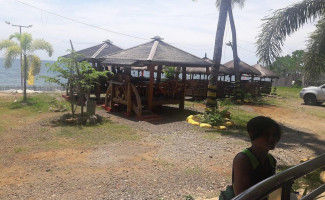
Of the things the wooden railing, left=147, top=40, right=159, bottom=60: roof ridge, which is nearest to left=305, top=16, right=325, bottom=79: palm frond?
left=147, top=40, right=159, bottom=60: roof ridge

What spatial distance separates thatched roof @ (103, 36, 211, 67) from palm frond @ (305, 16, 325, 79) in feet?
13.5

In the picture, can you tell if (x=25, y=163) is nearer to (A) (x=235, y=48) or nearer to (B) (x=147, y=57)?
(B) (x=147, y=57)

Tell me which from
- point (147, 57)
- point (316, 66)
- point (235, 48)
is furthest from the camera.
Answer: point (235, 48)

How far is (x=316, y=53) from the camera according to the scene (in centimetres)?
948

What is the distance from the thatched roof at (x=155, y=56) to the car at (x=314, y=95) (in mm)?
9695

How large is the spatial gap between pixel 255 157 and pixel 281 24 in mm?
7990

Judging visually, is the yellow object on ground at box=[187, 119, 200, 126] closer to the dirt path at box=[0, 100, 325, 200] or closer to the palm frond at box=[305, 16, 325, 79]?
the dirt path at box=[0, 100, 325, 200]

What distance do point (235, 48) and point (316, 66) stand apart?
11.3m

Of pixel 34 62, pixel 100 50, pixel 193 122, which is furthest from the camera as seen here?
pixel 34 62

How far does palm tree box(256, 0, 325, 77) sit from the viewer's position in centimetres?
880

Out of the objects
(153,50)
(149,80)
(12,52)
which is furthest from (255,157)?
(12,52)

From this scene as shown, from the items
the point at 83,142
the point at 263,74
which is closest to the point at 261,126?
the point at 83,142

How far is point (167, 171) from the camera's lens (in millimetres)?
5387

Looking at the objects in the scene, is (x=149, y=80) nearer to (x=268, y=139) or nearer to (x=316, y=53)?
(x=316, y=53)
